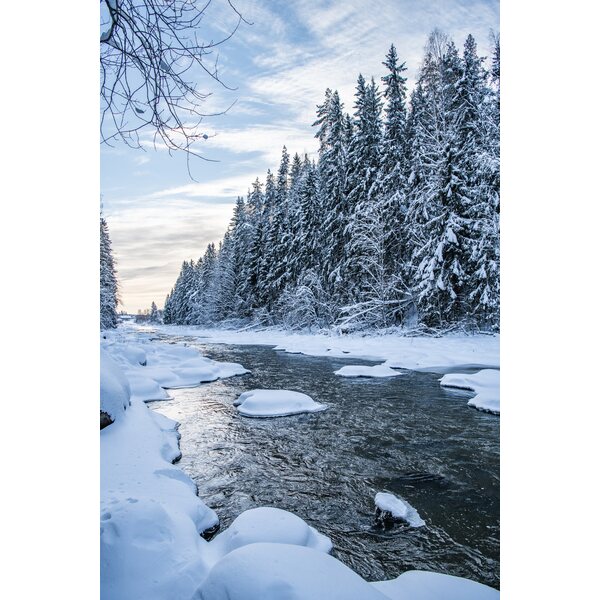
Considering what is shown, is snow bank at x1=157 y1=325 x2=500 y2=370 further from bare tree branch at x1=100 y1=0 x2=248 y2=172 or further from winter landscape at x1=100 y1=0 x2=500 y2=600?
bare tree branch at x1=100 y1=0 x2=248 y2=172

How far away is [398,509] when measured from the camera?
281 centimetres

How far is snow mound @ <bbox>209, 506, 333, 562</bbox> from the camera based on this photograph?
2.02 m

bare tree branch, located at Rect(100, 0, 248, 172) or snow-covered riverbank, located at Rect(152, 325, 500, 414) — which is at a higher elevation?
bare tree branch, located at Rect(100, 0, 248, 172)

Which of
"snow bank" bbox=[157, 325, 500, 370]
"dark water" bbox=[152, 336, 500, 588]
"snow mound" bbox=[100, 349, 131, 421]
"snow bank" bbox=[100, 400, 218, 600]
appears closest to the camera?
"snow bank" bbox=[100, 400, 218, 600]

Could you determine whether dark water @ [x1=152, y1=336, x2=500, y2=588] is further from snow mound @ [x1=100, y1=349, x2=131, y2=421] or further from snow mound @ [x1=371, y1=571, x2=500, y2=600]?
snow mound @ [x1=100, y1=349, x2=131, y2=421]

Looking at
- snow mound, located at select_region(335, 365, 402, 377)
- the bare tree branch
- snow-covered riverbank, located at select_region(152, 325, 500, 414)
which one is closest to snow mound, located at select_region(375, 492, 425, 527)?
the bare tree branch

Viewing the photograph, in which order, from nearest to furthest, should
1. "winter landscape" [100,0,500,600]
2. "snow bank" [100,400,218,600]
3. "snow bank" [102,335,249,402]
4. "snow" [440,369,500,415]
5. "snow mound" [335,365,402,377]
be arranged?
"snow bank" [100,400,218,600], "winter landscape" [100,0,500,600], "snow" [440,369,500,415], "snow bank" [102,335,249,402], "snow mound" [335,365,402,377]

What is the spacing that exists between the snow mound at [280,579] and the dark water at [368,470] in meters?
0.91

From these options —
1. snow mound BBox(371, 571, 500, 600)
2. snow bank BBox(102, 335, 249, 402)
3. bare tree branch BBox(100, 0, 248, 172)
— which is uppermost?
bare tree branch BBox(100, 0, 248, 172)

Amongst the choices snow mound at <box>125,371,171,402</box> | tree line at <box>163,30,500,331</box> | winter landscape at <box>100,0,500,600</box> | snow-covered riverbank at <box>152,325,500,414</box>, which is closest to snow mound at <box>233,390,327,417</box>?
winter landscape at <box>100,0,500,600</box>

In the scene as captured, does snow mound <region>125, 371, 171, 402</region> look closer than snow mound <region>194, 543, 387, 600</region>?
No
